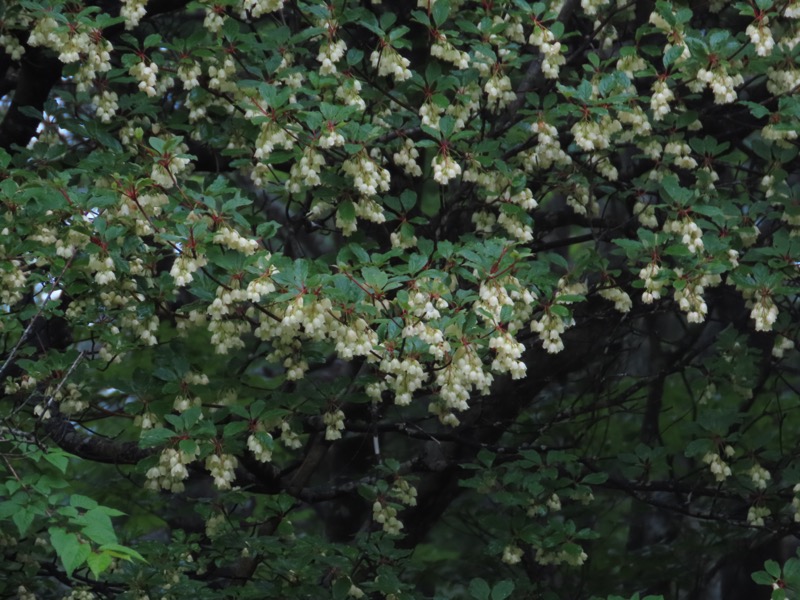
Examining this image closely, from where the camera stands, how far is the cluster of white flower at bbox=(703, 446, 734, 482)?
7.25m

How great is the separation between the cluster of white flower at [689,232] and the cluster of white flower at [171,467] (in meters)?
2.86

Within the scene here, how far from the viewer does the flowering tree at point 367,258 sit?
5.89 meters

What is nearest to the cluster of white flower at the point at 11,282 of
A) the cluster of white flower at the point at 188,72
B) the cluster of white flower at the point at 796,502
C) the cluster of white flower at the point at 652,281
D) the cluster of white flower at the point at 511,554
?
the cluster of white flower at the point at 188,72

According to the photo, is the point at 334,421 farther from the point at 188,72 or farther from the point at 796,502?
the point at 796,502

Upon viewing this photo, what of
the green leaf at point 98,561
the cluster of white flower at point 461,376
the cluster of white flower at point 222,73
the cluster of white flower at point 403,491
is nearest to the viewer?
the green leaf at point 98,561

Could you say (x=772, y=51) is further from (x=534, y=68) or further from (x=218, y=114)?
(x=218, y=114)

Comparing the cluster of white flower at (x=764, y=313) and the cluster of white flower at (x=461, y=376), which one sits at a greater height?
the cluster of white flower at (x=764, y=313)

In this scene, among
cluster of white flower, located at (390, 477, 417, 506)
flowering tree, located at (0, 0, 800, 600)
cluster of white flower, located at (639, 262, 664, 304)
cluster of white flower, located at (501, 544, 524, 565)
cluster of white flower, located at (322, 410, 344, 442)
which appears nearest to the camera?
flowering tree, located at (0, 0, 800, 600)

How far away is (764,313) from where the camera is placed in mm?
6469

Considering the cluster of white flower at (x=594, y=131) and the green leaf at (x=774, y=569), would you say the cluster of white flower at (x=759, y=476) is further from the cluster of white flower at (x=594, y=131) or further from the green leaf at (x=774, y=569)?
the cluster of white flower at (x=594, y=131)

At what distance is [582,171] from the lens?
7652 mm

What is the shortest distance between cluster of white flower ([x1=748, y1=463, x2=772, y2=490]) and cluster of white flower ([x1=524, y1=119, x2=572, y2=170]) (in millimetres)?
2291

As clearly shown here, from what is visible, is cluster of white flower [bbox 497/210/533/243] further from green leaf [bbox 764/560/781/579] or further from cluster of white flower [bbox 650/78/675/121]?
green leaf [bbox 764/560/781/579]

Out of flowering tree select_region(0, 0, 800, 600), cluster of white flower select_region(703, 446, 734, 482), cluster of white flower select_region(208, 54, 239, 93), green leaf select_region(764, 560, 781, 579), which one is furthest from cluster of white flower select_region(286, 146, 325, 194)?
green leaf select_region(764, 560, 781, 579)
